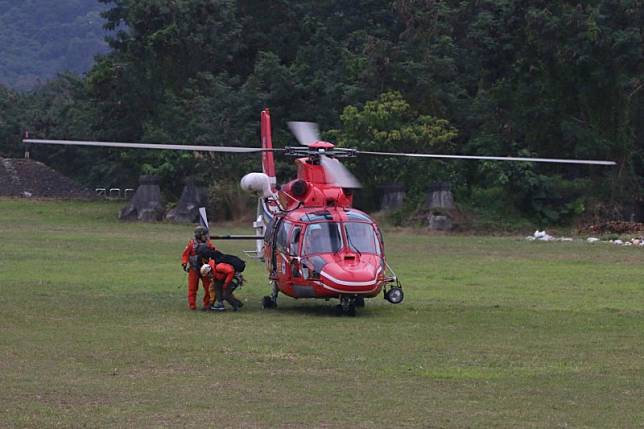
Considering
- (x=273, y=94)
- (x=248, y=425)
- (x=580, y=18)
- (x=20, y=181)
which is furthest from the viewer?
(x=20, y=181)

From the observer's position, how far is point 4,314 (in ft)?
58.7

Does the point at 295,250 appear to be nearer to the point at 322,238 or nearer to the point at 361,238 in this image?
the point at 322,238

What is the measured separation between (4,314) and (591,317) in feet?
27.9

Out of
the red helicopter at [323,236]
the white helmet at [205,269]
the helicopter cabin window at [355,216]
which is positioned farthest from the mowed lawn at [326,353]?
the helicopter cabin window at [355,216]

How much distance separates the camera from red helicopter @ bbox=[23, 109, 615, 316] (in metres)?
18.0

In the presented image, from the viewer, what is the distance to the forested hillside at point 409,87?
4478 centimetres

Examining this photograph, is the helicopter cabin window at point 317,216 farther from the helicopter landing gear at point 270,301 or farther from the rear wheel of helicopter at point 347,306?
the helicopter landing gear at point 270,301

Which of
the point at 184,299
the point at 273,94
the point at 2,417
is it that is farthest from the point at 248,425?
the point at 273,94

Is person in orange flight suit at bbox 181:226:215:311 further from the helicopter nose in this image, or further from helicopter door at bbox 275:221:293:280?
the helicopter nose

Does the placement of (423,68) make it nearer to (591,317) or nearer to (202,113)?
(202,113)

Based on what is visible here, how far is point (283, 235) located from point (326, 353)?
5.08 metres

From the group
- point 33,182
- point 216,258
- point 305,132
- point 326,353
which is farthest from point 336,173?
point 33,182

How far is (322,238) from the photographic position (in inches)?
731

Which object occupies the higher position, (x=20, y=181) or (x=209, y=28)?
(x=209, y=28)
